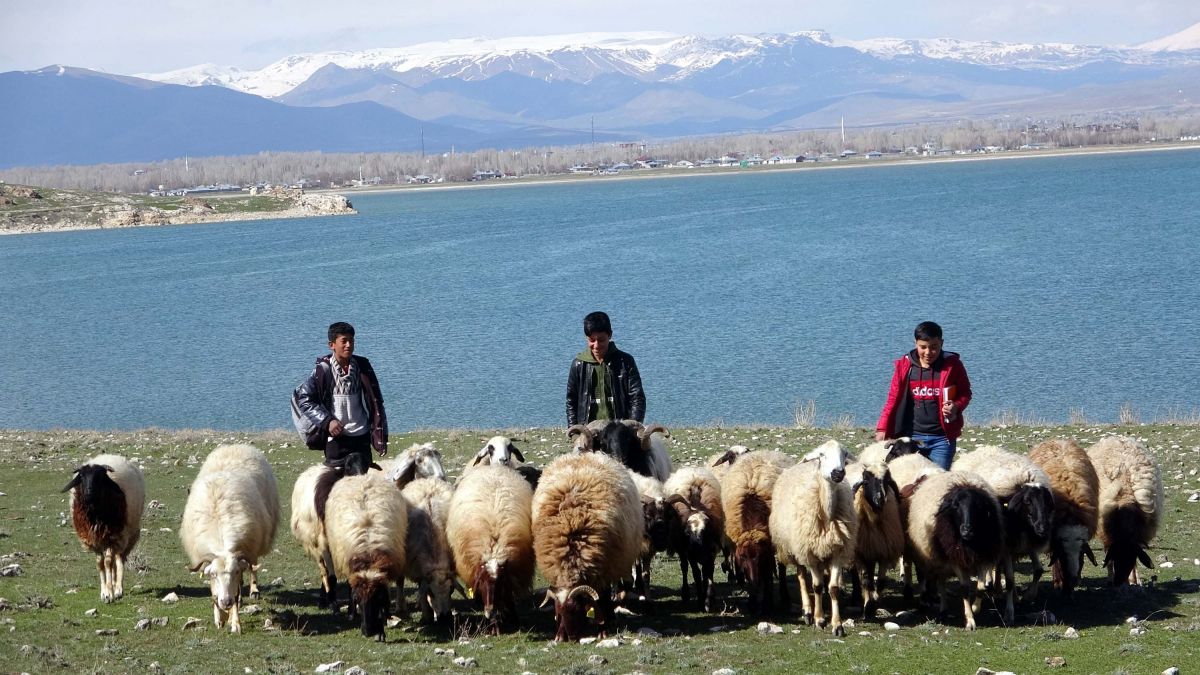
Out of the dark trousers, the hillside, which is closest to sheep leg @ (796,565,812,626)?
the dark trousers

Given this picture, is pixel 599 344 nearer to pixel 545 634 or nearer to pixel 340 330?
pixel 340 330

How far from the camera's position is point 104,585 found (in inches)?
529

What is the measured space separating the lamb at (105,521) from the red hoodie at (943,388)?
8366 mm

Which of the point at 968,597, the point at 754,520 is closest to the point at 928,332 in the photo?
the point at 754,520

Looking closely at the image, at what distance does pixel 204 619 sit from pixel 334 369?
2793 mm

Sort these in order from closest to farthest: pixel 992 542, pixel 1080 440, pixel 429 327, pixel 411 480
A: pixel 992 542 < pixel 411 480 < pixel 1080 440 < pixel 429 327

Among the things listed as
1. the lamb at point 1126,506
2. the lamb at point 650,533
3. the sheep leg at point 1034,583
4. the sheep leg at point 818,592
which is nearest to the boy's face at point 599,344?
the lamb at point 650,533

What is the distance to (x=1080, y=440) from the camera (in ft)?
71.9

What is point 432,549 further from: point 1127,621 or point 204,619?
point 1127,621

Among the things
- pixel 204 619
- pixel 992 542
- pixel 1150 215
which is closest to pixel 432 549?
pixel 204 619

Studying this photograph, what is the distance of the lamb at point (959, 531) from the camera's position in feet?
39.3

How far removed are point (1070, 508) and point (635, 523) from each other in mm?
4657

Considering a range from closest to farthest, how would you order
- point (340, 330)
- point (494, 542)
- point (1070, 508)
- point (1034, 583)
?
point (494, 542) → point (1034, 583) → point (340, 330) → point (1070, 508)

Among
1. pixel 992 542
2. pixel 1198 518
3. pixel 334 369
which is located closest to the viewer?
pixel 992 542
